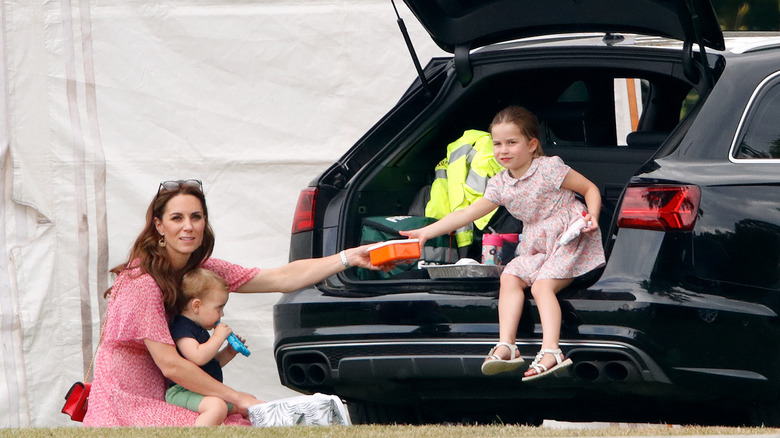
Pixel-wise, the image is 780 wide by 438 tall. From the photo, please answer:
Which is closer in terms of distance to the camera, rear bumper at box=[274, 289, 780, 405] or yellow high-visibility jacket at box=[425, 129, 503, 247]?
rear bumper at box=[274, 289, 780, 405]

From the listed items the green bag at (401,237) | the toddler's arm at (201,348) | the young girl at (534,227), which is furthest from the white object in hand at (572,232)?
the toddler's arm at (201,348)

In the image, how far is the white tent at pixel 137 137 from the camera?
7730 mm

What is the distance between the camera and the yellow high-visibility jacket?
5.33m

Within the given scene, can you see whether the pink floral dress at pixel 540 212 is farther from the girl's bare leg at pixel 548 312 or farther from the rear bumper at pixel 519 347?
the rear bumper at pixel 519 347

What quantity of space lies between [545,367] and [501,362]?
0.50ft

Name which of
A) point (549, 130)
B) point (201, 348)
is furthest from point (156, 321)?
point (549, 130)

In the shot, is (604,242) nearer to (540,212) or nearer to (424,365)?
(540,212)

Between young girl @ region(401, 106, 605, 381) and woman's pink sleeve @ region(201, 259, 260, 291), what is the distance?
645mm

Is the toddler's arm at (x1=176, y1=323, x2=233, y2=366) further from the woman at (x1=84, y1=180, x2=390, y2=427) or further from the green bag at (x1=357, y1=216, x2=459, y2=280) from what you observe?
the green bag at (x1=357, y1=216, x2=459, y2=280)

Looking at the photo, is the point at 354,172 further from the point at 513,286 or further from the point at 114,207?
the point at 114,207

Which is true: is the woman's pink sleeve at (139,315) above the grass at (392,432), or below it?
above

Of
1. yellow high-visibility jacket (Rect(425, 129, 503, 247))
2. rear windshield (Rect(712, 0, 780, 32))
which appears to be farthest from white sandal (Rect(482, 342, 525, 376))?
rear windshield (Rect(712, 0, 780, 32))

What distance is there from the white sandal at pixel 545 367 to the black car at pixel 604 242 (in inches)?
2.2

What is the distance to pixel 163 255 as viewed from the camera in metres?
4.91
